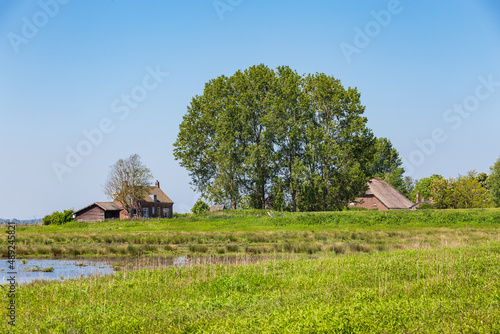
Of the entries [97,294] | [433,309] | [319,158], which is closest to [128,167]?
[319,158]

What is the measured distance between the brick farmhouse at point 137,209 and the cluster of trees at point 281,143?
25010mm

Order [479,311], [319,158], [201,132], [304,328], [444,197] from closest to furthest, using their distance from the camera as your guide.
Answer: [304,328], [479,311], [319,158], [201,132], [444,197]

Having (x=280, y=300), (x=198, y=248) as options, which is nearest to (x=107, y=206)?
(x=198, y=248)

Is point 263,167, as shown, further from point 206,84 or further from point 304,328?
point 304,328

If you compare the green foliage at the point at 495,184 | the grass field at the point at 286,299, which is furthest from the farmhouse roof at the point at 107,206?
the green foliage at the point at 495,184

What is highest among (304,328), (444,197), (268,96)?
(268,96)

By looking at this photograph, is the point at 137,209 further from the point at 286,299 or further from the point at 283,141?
the point at 286,299

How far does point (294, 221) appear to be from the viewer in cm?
4919

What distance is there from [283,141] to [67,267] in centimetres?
3750

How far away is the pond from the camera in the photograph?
69.5 ft

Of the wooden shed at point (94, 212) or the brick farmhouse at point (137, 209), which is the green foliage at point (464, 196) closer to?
the brick farmhouse at point (137, 209)

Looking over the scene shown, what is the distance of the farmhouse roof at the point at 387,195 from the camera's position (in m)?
88.8

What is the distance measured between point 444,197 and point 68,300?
7306cm

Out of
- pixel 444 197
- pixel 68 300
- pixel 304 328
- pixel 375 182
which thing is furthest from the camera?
pixel 375 182
